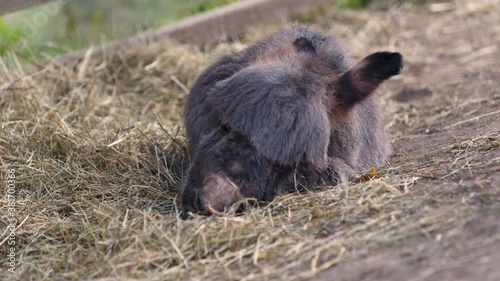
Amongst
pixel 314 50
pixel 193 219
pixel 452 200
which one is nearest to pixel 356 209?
pixel 452 200

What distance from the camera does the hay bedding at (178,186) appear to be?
398cm

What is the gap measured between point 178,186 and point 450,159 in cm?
178

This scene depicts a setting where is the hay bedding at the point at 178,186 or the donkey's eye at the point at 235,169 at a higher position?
the donkey's eye at the point at 235,169

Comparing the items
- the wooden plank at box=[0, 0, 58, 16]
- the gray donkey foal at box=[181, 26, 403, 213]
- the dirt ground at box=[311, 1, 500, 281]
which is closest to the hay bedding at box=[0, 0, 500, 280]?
the dirt ground at box=[311, 1, 500, 281]

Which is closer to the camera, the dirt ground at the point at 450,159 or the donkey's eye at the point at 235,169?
the dirt ground at the point at 450,159

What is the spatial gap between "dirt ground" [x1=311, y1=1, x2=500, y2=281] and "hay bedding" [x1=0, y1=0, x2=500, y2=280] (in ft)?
0.04

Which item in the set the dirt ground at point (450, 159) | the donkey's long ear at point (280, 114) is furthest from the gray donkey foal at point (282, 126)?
the dirt ground at point (450, 159)

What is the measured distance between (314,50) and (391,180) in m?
1.03

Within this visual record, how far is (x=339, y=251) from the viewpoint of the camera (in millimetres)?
3957

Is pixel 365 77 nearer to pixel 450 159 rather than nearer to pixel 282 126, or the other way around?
pixel 282 126

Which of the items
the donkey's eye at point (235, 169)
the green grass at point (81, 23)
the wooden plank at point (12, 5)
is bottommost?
the donkey's eye at point (235, 169)

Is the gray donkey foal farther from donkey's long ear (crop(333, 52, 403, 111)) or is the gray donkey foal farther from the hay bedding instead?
the hay bedding

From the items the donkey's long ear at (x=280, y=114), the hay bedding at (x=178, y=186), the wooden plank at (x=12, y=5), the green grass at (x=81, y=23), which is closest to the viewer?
the hay bedding at (x=178, y=186)

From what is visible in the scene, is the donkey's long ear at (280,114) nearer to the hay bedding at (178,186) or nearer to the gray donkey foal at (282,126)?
the gray donkey foal at (282,126)
